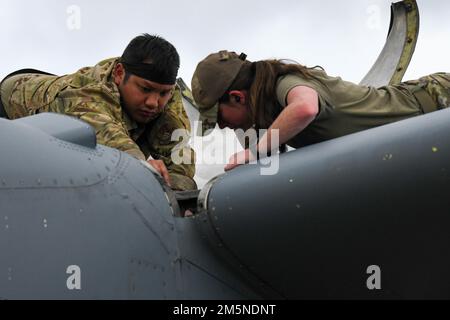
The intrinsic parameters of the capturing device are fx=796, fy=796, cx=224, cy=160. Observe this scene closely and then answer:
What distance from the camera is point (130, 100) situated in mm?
4562

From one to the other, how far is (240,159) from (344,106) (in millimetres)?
549

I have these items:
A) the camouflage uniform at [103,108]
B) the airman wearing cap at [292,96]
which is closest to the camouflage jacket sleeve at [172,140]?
the camouflage uniform at [103,108]

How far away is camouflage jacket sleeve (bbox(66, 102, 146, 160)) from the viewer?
3.95m

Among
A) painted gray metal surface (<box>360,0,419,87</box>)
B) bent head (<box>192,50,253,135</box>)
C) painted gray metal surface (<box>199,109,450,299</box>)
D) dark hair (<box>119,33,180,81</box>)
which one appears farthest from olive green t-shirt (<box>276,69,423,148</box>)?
painted gray metal surface (<box>360,0,419,87</box>)

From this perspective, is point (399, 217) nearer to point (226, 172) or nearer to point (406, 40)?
point (226, 172)

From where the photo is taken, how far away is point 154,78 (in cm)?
440

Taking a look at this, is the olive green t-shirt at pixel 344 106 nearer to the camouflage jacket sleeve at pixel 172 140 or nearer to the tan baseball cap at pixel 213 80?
the tan baseball cap at pixel 213 80

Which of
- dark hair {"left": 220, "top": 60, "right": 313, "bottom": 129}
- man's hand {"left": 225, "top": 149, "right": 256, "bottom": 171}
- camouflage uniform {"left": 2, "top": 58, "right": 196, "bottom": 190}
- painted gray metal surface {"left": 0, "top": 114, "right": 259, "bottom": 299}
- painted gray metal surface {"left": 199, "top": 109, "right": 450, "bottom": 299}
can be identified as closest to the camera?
painted gray metal surface {"left": 0, "top": 114, "right": 259, "bottom": 299}

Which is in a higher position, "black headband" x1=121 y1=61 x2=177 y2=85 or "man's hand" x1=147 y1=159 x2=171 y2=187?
"black headband" x1=121 y1=61 x2=177 y2=85

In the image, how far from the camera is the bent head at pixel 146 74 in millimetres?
4383

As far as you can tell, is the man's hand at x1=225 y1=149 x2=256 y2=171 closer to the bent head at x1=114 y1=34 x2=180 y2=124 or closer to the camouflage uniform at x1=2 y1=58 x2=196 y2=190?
the camouflage uniform at x1=2 y1=58 x2=196 y2=190

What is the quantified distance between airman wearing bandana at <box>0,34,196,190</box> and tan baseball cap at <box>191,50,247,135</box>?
1.29 feet

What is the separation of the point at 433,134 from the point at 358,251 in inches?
21.1
